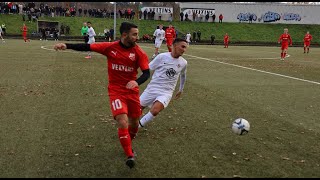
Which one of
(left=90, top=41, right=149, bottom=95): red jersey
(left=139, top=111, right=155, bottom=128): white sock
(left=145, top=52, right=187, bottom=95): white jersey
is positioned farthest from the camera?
(left=145, top=52, right=187, bottom=95): white jersey

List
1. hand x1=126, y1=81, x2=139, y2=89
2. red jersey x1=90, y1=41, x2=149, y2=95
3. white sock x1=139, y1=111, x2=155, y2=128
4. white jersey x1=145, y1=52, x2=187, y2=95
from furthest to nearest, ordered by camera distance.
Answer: white jersey x1=145, y1=52, x2=187, y2=95 → white sock x1=139, y1=111, x2=155, y2=128 → red jersey x1=90, y1=41, x2=149, y2=95 → hand x1=126, y1=81, x2=139, y2=89


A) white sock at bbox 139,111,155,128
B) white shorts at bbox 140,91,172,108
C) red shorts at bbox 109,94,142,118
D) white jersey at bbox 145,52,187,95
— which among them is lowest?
white sock at bbox 139,111,155,128

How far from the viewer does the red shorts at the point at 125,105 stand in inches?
216

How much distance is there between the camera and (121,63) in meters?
5.73

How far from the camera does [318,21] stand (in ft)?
223

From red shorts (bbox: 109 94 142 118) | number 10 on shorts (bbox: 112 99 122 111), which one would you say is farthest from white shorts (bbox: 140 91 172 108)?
number 10 on shorts (bbox: 112 99 122 111)

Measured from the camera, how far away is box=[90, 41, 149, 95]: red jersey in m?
5.73

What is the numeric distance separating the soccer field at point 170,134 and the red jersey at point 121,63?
1.03 meters

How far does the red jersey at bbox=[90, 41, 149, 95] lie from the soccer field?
1031 mm

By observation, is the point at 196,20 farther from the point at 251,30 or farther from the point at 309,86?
the point at 309,86

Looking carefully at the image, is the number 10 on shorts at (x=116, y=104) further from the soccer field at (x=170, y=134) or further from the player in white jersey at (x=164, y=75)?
the player in white jersey at (x=164, y=75)

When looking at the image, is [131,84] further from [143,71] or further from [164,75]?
[164,75]

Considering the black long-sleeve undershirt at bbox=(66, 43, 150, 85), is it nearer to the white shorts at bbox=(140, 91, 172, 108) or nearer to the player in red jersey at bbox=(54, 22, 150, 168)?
the player in red jersey at bbox=(54, 22, 150, 168)

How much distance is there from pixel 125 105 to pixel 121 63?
0.64 m
